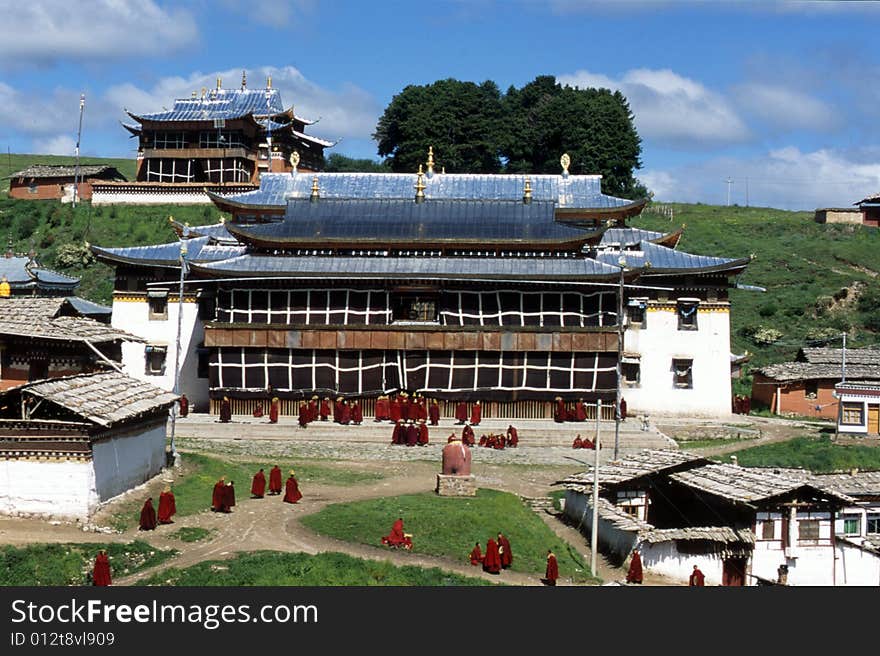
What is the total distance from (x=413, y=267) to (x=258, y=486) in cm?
1799

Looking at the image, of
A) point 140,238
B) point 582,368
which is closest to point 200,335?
point 582,368

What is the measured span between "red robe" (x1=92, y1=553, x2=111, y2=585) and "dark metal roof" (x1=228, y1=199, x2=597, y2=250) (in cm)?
2808

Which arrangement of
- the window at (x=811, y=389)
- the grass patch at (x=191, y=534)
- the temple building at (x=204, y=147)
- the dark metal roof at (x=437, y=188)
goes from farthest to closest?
the temple building at (x=204, y=147) → the window at (x=811, y=389) → the dark metal roof at (x=437, y=188) → the grass patch at (x=191, y=534)

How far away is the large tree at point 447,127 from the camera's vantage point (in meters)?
102

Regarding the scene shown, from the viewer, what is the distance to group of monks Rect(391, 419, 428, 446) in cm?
4466

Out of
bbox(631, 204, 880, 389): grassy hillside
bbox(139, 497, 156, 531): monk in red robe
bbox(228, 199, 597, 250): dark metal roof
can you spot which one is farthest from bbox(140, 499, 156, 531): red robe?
bbox(631, 204, 880, 389): grassy hillside

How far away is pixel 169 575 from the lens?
26.0 m

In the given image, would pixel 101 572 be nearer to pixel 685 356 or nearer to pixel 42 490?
pixel 42 490

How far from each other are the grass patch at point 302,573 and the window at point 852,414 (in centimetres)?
2745

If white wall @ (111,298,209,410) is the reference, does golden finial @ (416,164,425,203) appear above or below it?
above

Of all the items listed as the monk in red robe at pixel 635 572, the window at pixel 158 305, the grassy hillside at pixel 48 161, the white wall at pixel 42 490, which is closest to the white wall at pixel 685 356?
the window at pixel 158 305

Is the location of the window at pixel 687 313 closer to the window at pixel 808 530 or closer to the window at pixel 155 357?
the window at pixel 808 530

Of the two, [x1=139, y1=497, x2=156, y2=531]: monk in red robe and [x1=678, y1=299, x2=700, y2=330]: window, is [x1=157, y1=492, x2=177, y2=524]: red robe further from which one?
[x1=678, y1=299, x2=700, y2=330]: window

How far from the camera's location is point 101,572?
25.2 m
